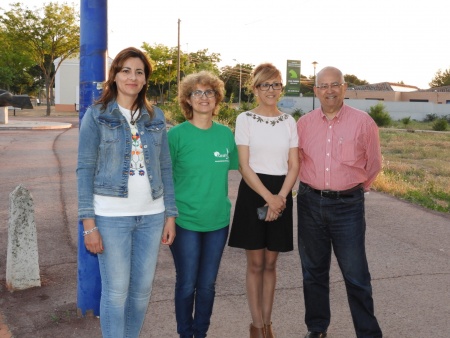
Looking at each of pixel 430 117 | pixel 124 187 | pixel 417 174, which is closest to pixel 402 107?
pixel 430 117

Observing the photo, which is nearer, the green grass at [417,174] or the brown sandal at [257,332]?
the brown sandal at [257,332]

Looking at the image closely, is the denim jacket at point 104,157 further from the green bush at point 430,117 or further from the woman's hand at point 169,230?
the green bush at point 430,117

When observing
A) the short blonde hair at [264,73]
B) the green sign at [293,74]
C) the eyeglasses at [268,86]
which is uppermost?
the green sign at [293,74]

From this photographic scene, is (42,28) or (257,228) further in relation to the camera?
(42,28)

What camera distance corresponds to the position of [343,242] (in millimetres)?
3842

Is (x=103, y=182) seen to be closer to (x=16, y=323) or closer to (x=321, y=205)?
(x=321, y=205)

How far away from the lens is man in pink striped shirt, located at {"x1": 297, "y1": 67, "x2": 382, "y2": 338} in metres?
3.78

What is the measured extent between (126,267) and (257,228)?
0.99 metres

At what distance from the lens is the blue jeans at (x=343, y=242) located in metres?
3.82

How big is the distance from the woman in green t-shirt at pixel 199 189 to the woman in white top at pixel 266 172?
0.14 meters

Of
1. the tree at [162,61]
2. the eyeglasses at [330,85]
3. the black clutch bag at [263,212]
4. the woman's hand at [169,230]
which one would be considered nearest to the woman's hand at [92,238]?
the woman's hand at [169,230]

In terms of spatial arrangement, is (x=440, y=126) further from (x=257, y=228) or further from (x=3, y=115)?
(x=257, y=228)

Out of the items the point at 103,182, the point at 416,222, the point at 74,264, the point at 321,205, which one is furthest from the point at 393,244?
the point at 103,182

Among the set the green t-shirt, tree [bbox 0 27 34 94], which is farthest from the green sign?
the green t-shirt
